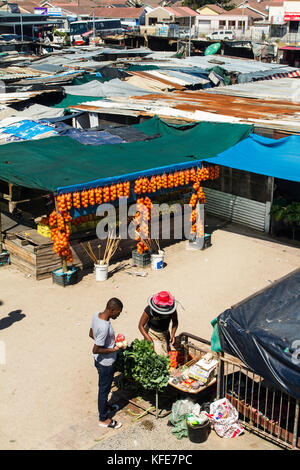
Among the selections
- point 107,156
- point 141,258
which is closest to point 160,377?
point 141,258

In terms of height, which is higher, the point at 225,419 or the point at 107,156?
the point at 107,156

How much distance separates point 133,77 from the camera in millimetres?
27469

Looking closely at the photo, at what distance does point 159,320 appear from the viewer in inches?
318

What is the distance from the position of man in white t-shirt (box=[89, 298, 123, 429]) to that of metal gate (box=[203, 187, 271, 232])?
9344mm

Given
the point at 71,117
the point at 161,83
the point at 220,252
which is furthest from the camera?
the point at 161,83

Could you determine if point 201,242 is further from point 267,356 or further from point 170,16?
point 170,16

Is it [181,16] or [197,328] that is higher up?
[181,16]

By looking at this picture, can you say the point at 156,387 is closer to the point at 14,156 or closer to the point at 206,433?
the point at 206,433

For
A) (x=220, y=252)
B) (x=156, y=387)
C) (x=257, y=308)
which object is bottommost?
(x=220, y=252)

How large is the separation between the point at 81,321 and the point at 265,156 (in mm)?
6888

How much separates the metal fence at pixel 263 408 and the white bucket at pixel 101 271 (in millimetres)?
5127

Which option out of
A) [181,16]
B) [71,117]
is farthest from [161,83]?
[181,16]

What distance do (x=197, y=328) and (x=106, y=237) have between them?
407 cm

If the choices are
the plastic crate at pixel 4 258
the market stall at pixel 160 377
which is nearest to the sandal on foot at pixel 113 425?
the market stall at pixel 160 377
